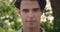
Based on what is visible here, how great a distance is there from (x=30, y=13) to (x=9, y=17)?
1610 millimetres

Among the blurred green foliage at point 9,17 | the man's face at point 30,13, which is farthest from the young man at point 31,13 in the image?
the blurred green foliage at point 9,17

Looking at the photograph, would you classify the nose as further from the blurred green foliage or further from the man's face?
the blurred green foliage

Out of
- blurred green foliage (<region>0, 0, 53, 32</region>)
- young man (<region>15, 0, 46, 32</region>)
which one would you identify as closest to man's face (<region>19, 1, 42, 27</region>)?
young man (<region>15, 0, 46, 32</region>)

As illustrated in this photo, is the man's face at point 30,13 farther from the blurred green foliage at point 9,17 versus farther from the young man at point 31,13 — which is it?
the blurred green foliage at point 9,17

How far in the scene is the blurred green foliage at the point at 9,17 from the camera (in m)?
2.81

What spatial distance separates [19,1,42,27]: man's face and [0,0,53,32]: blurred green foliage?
1297 millimetres

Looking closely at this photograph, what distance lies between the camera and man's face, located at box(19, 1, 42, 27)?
144 centimetres

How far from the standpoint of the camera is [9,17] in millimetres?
3027

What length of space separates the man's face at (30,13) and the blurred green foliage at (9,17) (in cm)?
130

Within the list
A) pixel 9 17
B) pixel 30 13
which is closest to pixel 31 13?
pixel 30 13

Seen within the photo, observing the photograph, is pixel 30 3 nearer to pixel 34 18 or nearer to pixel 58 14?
pixel 34 18

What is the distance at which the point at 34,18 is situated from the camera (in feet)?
4.78

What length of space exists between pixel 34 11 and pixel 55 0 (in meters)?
1.74

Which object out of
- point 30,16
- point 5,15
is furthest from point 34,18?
point 5,15
